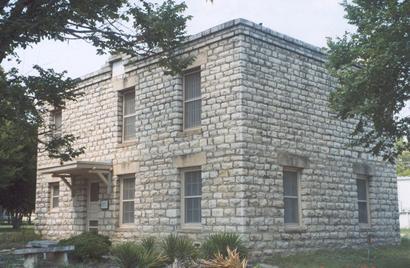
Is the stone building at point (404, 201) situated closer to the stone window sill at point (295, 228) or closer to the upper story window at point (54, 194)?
the stone window sill at point (295, 228)

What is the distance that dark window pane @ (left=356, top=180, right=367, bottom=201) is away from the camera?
61.8 ft

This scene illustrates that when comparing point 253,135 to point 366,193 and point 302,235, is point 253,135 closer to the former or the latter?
point 302,235

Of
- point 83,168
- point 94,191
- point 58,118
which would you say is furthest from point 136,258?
point 58,118

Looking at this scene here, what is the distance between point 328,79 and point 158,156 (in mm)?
6264

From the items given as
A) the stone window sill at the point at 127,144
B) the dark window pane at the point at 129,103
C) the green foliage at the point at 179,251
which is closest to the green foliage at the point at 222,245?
the green foliage at the point at 179,251

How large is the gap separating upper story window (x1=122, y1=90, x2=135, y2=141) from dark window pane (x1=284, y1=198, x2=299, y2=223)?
5924 millimetres

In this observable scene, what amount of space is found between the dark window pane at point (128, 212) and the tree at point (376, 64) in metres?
7.74

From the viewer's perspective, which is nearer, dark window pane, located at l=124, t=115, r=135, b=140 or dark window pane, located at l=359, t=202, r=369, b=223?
dark window pane, located at l=124, t=115, r=135, b=140

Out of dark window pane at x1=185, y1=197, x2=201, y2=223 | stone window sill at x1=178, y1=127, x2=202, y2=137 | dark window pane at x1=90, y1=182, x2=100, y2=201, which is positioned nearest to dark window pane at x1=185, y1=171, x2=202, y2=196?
dark window pane at x1=185, y1=197, x2=201, y2=223

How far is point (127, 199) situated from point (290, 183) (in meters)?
5.64

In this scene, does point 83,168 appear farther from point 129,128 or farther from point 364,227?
point 364,227

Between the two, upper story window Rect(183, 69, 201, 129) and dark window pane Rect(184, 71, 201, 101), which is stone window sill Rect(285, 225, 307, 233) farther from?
dark window pane Rect(184, 71, 201, 101)

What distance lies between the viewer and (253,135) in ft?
48.2

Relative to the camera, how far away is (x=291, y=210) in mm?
15836
